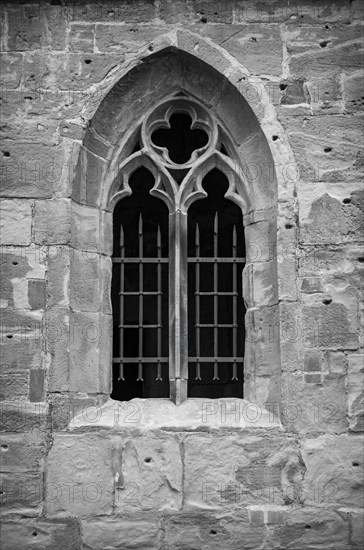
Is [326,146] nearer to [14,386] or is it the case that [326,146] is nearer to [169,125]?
[169,125]

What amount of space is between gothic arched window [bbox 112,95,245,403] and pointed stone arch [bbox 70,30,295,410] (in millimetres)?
98

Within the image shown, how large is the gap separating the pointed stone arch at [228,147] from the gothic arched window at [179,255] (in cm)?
10

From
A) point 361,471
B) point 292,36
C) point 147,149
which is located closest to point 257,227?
point 147,149

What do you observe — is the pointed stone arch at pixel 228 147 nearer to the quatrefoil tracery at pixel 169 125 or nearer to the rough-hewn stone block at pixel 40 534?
the quatrefoil tracery at pixel 169 125

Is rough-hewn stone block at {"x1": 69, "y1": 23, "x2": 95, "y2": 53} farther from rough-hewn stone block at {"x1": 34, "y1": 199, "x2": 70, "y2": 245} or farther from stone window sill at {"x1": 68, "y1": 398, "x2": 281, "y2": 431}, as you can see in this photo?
stone window sill at {"x1": 68, "y1": 398, "x2": 281, "y2": 431}

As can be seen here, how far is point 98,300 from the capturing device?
6.20m

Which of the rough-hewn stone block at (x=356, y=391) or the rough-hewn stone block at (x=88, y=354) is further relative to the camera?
the rough-hewn stone block at (x=88, y=354)

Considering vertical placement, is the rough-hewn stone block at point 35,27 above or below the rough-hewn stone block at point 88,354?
above

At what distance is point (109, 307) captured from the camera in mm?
6238

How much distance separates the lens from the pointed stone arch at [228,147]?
612 cm

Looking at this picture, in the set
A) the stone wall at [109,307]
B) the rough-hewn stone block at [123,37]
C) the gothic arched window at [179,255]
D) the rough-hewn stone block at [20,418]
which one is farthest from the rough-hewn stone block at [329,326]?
the rough-hewn stone block at [123,37]

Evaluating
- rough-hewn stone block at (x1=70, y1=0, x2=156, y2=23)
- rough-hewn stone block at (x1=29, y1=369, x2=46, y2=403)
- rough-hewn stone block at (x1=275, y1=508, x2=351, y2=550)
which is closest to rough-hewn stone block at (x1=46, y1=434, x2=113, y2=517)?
rough-hewn stone block at (x1=29, y1=369, x2=46, y2=403)

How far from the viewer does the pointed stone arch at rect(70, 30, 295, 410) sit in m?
6.12

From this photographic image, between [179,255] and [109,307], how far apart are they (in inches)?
24.5
